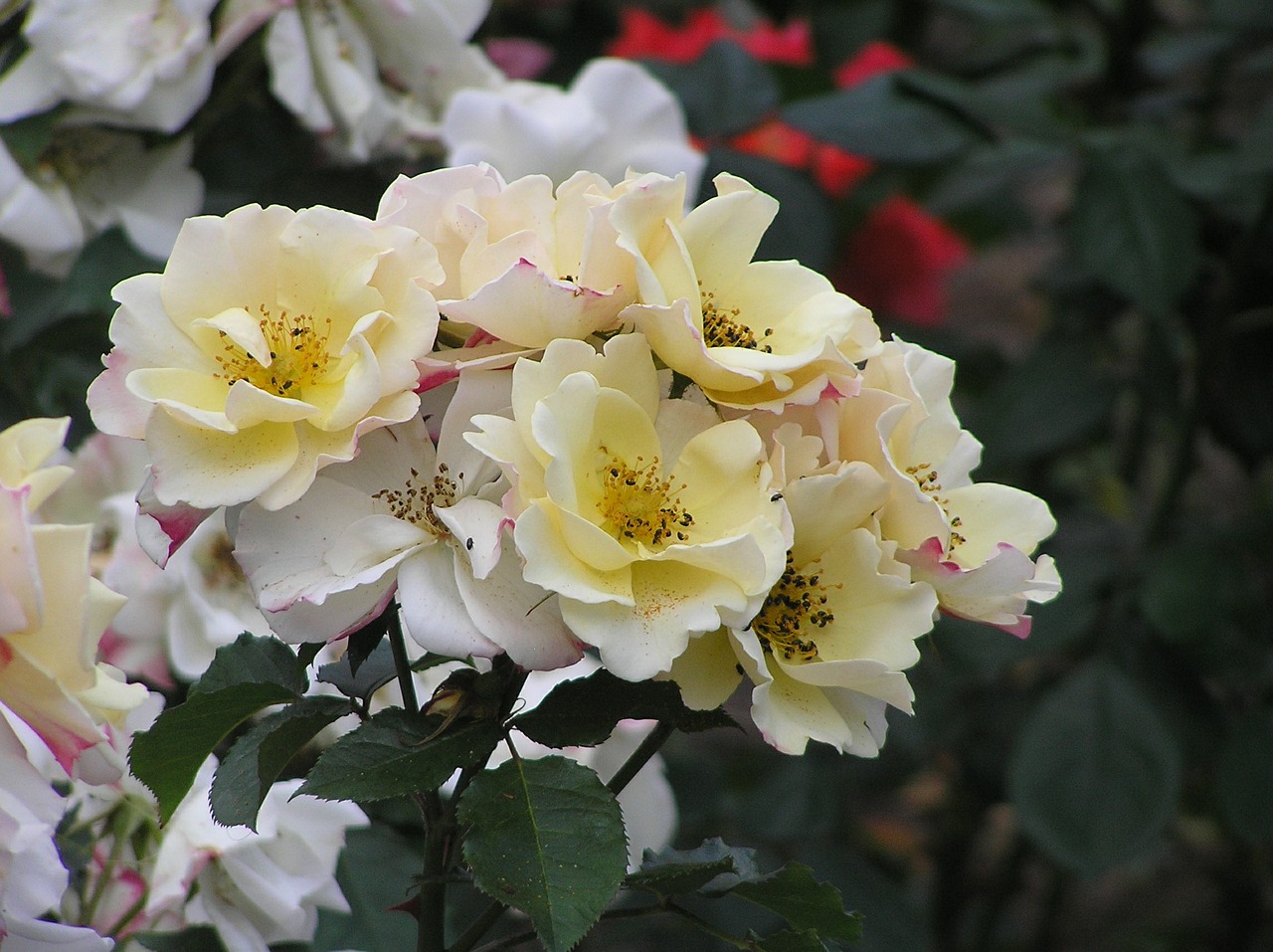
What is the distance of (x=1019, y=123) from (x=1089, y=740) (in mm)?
522

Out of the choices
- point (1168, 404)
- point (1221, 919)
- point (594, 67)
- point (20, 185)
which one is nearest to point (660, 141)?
point (594, 67)

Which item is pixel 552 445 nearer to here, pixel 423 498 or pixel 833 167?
pixel 423 498

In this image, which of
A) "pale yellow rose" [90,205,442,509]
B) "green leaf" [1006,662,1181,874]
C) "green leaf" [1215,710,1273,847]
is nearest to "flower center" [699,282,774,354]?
"pale yellow rose" [90,205,442,509]

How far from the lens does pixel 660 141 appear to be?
1009mm

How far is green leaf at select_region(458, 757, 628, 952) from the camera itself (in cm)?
42

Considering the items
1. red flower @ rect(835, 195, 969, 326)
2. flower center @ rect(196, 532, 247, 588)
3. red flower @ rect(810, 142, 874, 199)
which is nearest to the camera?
flower center @ rect(196, 532, 247, 588)

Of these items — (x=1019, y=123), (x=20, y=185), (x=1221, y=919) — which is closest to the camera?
(x=20, y=185)

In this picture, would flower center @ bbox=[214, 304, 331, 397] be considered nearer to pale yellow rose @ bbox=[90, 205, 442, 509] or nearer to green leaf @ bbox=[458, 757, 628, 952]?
pale yellow rose @ bbox=[90, 205, 442, 509]

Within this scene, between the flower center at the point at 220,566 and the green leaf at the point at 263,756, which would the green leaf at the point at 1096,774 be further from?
the green leaf at the point at 263,756

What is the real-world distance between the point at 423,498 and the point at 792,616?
5.4 inches

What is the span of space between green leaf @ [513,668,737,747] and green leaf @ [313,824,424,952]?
0.24m

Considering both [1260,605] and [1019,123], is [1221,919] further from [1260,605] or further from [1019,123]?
[1019,123]

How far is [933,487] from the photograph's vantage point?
535 mm

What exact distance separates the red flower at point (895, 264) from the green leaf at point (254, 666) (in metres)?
1.33
